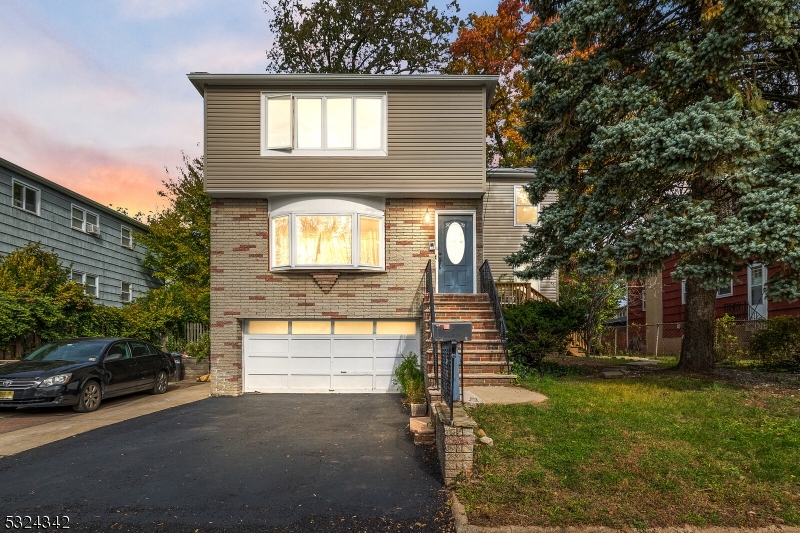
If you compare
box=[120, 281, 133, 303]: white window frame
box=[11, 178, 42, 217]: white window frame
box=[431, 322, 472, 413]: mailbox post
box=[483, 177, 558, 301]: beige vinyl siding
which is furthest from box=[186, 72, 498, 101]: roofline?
box=[120, 281, 133, 303]: white window frame

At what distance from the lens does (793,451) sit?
571 cm

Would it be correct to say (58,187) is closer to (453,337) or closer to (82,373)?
(82,373)

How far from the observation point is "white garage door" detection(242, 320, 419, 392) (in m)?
13.2

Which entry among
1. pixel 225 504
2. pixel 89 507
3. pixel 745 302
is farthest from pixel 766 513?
pixel 745 302

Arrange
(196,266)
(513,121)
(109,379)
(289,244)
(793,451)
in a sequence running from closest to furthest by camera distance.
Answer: (793,451) < (109,379) < (289,244) < (513,121) < (196,266)

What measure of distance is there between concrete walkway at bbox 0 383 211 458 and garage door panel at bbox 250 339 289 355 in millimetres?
1543

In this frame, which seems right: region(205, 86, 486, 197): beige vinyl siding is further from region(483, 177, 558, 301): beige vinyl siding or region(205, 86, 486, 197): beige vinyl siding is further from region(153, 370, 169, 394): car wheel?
region(483, 177, 558, 301): beige vinyl siding

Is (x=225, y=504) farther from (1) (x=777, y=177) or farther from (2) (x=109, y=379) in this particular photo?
(1) (x=777, y=177)

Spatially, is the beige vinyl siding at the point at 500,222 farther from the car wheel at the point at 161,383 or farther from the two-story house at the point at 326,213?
the car wheel at the point at 161,383

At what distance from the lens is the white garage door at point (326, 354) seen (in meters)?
13.2

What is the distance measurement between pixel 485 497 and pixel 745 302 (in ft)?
54.8

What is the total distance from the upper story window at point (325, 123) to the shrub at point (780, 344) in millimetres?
10599

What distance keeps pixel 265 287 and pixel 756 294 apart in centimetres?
1557

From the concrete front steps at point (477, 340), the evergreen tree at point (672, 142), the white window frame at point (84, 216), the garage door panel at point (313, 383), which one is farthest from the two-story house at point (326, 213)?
the white window frame at point (84, 216)
